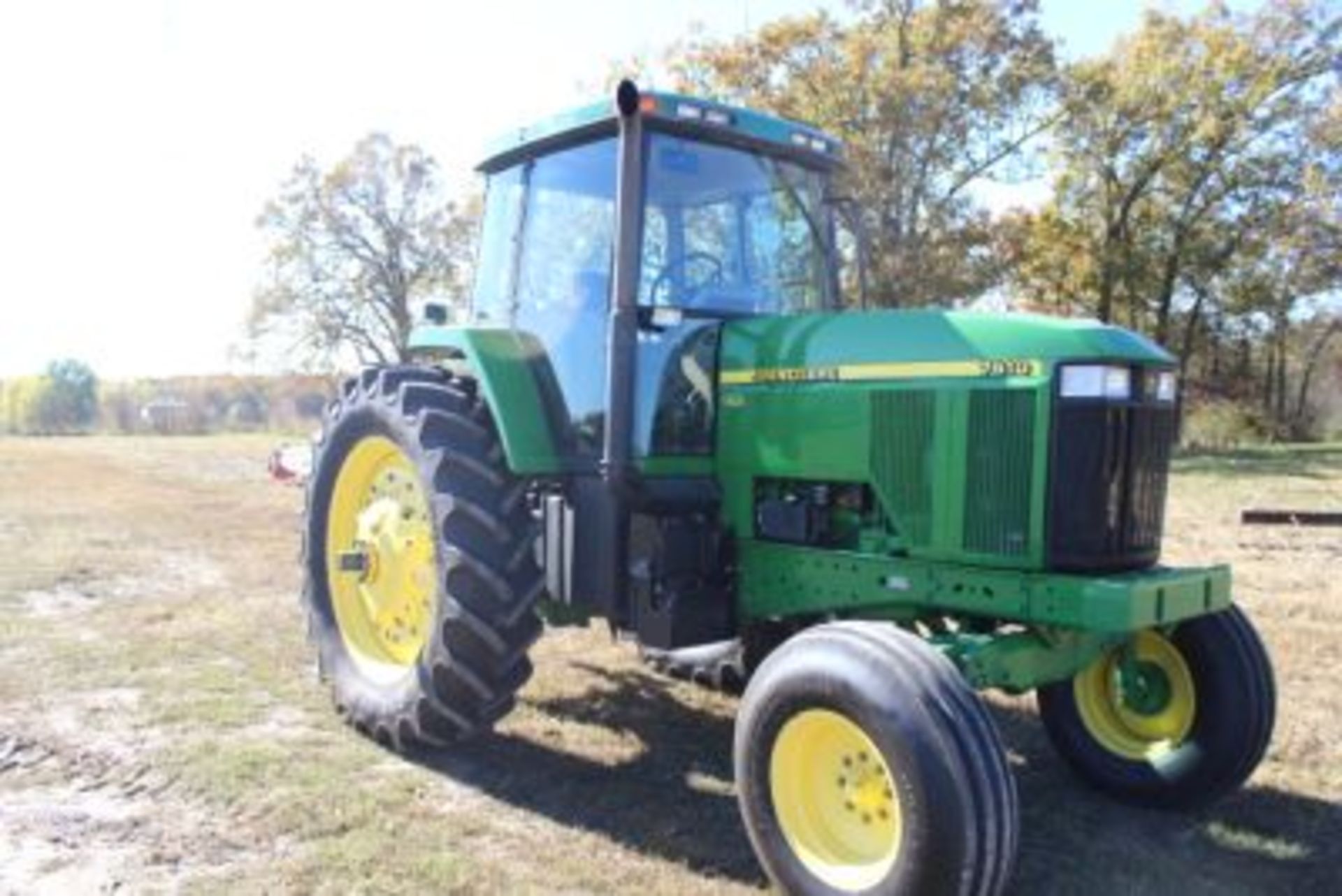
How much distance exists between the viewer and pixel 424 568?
579 centimetres

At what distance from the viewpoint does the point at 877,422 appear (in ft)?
15.5

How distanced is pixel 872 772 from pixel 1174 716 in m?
1.87

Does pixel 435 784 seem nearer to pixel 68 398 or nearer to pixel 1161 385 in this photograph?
pixel 1161 385

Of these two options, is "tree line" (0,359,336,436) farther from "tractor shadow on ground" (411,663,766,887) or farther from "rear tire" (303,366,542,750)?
"tractor shadow on ground" (411,663,766,887)

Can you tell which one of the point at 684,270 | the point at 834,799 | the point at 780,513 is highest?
the point at 684,270

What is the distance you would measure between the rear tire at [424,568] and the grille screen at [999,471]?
1.82 meters

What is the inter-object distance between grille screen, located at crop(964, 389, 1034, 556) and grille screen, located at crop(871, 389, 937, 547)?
6.7 inches

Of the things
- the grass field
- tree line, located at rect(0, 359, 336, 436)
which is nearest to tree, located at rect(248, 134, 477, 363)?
tree line, located at rect(0, 359, 336, 436)

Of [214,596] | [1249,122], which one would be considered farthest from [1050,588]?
[1249,122]

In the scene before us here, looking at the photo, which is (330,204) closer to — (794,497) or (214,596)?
(214,596)

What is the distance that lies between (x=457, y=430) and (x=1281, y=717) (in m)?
4.13

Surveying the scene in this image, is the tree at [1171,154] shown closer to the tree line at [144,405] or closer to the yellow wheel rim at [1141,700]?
the yellow wheel rim at [1141,700]

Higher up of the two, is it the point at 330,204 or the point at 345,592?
the point at 330,204

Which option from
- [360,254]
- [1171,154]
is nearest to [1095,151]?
[1171,154]
